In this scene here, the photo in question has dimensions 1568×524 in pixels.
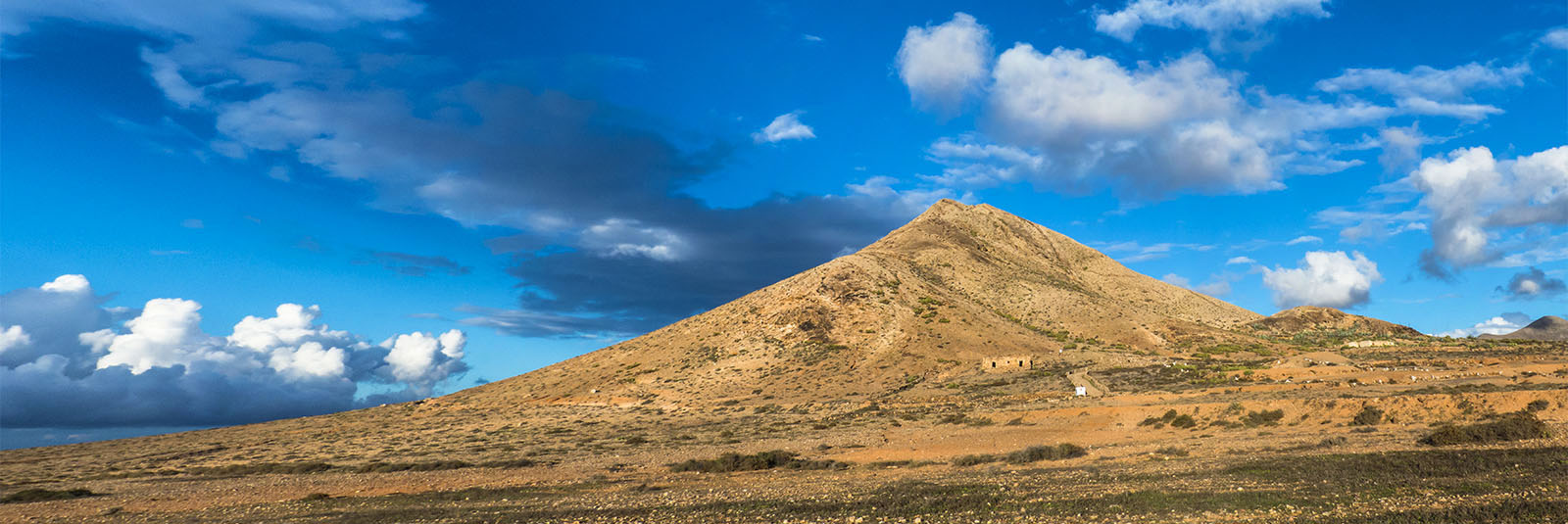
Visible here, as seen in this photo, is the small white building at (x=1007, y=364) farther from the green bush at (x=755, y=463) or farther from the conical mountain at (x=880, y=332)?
the green bush at (x=755, y=463)

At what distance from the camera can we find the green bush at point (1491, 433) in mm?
25422

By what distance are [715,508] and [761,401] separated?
51501mm

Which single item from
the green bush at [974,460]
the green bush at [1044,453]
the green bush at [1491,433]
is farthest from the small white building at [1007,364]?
the green bush at [1491,433]

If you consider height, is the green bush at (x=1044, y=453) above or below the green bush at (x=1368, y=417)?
below

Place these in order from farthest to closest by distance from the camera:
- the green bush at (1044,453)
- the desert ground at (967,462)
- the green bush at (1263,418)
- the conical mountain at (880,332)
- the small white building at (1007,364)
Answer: the conical mountain at (880,332) < the small white building at (1007,364) < the green bush at (1263,418) < the green bush at (1044,453) < the desert ground at (967,462)

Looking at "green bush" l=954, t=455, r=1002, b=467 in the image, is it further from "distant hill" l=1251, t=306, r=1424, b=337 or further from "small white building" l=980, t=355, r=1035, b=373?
"distant hill" l=1251, t=306, r=1424, b=337

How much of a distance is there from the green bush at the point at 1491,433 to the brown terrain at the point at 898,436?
0.11 m

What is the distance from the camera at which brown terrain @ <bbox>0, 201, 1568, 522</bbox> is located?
20.8 m

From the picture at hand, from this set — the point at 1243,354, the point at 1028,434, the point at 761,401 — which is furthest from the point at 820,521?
the point at 1243,354

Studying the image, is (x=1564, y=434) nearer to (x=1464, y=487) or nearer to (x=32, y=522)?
(x=1464, y=487)

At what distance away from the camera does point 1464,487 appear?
18.0 m

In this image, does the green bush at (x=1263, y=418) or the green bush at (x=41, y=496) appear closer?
the green bush at (x=1263, y=418)

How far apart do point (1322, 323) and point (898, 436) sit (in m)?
127

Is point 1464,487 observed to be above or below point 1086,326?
below
